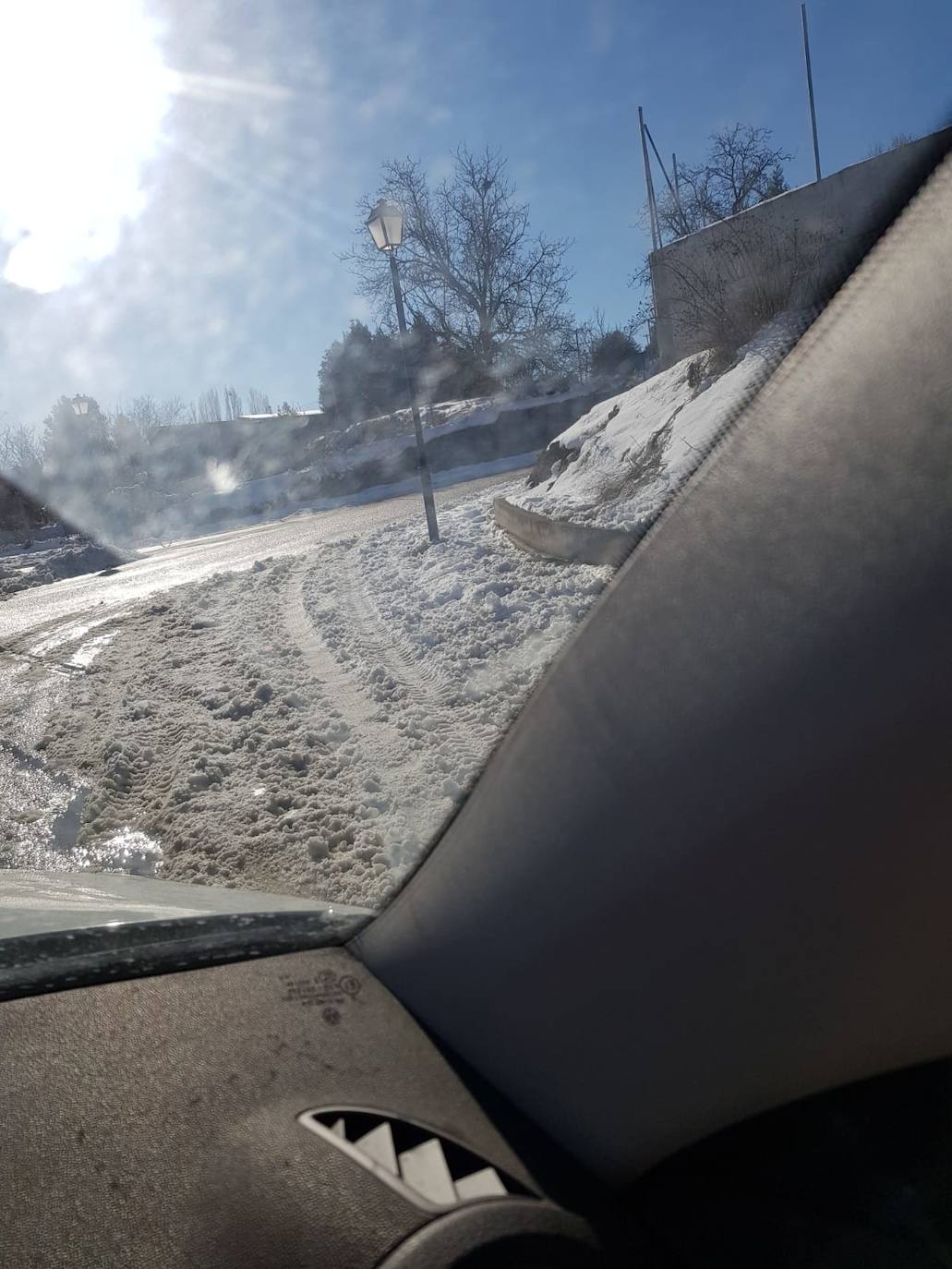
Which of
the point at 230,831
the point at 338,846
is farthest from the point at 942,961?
the point at 230,831

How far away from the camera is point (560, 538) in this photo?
9.16 metres

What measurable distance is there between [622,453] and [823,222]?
9665mm

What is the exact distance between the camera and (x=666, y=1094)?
1.58m

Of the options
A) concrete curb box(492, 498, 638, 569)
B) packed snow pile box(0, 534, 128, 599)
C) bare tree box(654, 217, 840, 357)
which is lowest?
concrete curb box(492, 498, 638, 569)

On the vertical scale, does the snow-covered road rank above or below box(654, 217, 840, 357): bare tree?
below

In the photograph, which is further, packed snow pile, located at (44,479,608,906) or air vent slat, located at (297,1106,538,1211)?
packed snow pile, located at (44,479,608,906)

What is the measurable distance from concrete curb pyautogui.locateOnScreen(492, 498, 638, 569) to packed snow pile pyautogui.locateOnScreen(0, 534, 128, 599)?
11870 millimetres

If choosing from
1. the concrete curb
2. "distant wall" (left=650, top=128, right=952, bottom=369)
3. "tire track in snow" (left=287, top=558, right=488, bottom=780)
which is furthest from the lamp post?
"distant wall" (left=650, top=128, right=952, bottom=369)

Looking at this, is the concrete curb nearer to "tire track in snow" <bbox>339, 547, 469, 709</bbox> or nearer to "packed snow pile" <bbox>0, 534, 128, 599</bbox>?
"tire track in snow" <bbox>339, 547, 469, 709</bbox>

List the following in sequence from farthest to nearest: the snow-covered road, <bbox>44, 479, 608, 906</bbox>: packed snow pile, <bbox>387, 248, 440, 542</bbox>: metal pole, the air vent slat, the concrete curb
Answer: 1. the snow-covered road
2. <bbox>387, 248, 440, 542</bbox>: metal pole
3. the concrete curb
4. <bbox>44, 479, 608, 906</bbox>: packed snow pile
5. the air vent slat

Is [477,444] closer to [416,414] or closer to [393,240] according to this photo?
[416,414]

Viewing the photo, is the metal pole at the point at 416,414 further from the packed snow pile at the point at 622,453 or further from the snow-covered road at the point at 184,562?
the snow-covered road at the point at 184,562

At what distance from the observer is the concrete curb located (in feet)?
24.5

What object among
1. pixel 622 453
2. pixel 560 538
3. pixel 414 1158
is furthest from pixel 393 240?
pixel 414 1158
